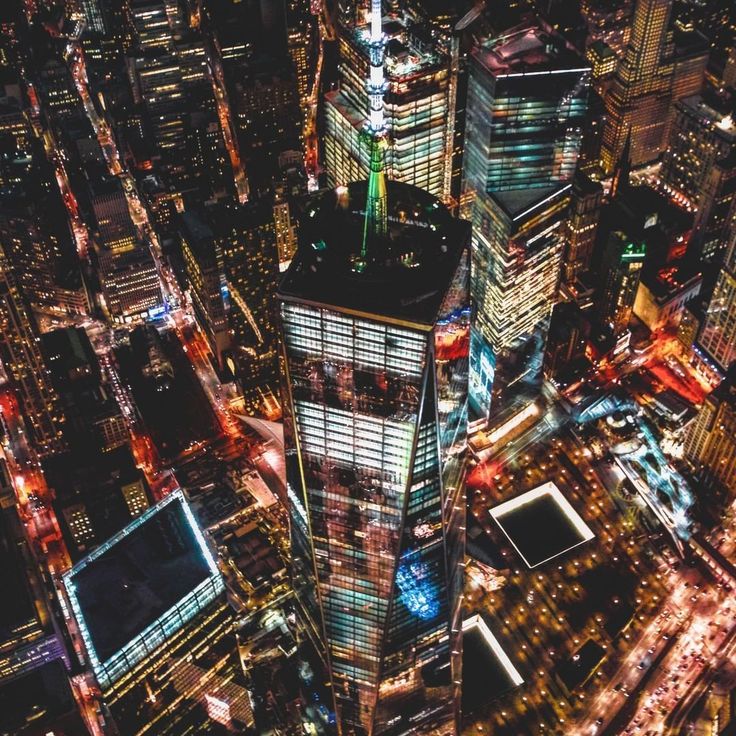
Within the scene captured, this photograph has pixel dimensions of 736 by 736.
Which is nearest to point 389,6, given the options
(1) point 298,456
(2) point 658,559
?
(1) point 298,456

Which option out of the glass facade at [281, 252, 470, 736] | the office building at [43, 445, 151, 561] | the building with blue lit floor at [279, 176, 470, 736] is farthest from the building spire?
the office building at [43, 445, 151, 561]

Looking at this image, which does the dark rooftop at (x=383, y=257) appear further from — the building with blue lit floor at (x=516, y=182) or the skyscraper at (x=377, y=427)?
the building with blue lit floor at (x=516, y=182)

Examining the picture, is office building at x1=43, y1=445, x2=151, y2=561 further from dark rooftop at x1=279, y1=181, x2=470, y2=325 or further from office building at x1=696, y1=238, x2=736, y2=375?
office building at x1=696, y1=238, x2=736, y2=375

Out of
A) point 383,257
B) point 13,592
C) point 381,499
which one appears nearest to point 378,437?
point 381,499

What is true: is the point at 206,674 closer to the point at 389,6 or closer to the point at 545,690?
the point at 545,690

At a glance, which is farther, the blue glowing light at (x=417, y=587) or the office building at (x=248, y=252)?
the office building at (x=248, y=252)

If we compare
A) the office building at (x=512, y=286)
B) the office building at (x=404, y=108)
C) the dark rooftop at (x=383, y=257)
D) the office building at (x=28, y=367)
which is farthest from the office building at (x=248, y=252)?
the dark rooftop at (x=383, y=257)
